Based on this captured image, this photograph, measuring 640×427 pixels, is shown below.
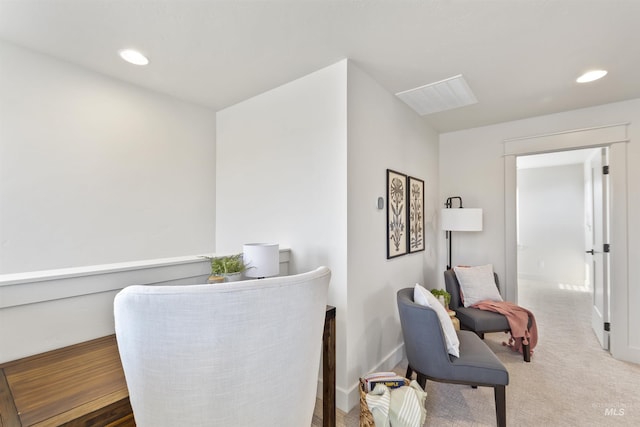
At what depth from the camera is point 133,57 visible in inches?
79.8

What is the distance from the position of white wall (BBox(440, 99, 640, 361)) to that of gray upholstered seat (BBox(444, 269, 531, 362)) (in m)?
0.80

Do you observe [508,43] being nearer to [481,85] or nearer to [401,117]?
[481,85]

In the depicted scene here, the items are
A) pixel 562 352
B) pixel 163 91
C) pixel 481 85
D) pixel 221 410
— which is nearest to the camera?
pixel 221 410

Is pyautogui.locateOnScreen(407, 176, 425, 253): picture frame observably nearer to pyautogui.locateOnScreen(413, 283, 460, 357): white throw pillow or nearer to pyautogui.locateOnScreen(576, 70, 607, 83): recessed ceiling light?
pyautogui.locateOnScreen(413, 283, 460, 357): white throw pillow

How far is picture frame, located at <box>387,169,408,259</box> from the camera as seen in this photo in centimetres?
251

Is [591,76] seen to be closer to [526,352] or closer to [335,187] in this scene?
[335,187]

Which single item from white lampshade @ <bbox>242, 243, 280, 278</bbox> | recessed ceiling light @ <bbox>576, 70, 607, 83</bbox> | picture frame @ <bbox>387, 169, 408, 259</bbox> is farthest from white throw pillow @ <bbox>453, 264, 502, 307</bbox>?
white lampshade @ <bbox>242, 243, 280, 278</bbox>

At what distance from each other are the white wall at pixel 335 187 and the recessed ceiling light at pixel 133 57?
2.99 feet

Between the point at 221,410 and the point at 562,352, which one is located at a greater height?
the point at 221,410

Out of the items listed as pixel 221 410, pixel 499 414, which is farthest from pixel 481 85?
pixel 221 410

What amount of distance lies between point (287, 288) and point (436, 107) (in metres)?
2.71

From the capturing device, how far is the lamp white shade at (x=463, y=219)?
10.3 ft

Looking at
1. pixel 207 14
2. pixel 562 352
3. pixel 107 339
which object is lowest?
pixel 562 352

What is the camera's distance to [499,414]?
5.55ft
